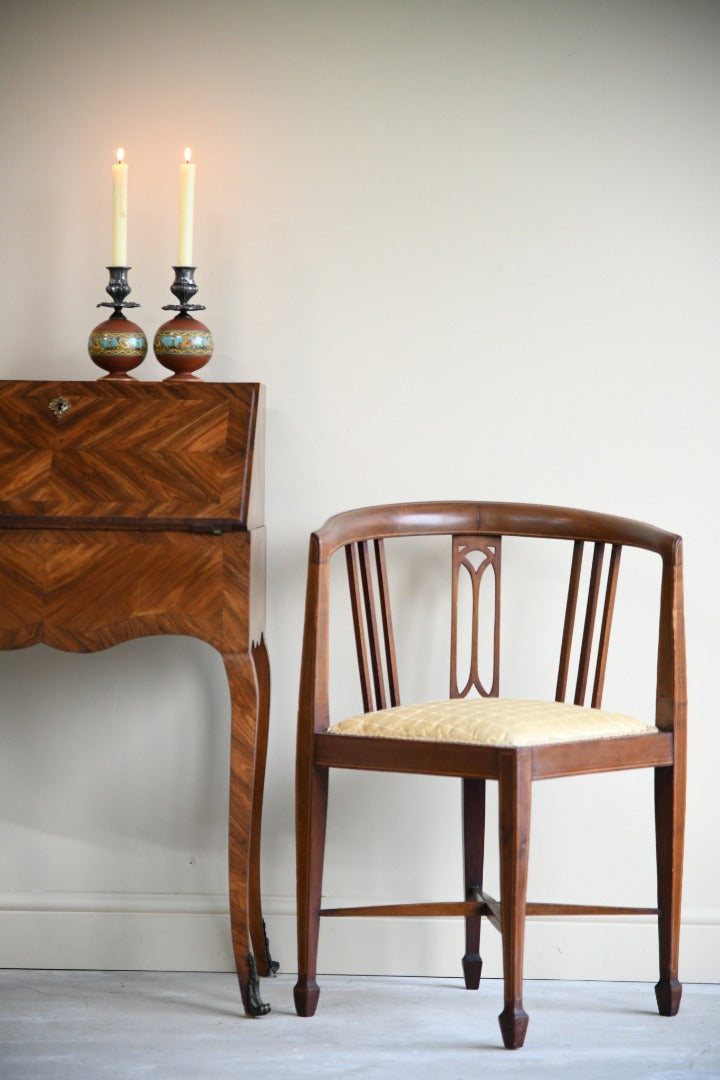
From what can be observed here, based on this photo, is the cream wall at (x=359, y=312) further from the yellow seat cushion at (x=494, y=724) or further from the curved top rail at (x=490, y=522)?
the yellow seat cushion at (x=494, y=724)

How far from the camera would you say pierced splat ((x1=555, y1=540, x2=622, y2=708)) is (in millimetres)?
2234

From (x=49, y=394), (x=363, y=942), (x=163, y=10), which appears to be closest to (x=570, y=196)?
(x=163, y=10)

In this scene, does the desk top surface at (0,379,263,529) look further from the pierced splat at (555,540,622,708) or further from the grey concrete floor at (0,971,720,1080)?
the grey concrete floor at (0,971,720,1080)

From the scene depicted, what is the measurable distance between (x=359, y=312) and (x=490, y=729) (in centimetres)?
99

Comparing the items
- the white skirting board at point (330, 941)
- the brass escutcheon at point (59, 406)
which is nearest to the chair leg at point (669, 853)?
the white skirting board at point (330, 941)

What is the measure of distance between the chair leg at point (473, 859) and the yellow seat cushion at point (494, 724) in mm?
252

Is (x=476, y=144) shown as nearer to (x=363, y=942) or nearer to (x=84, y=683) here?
(x=84, y=683)

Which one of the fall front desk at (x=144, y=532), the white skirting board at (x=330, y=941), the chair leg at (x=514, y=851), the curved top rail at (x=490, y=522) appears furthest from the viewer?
the white skirting board at (x=330, y=941)

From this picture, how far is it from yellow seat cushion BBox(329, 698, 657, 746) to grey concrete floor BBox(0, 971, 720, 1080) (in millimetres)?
536

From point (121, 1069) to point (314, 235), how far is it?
5.37 ft

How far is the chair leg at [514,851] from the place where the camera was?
1898 millimetres

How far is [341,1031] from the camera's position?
2.08m

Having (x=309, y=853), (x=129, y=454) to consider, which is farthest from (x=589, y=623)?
(x=129, y=454)

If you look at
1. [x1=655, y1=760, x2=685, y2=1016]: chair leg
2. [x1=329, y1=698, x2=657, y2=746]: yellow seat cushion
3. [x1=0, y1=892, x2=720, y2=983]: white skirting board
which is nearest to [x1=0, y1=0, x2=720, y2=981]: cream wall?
[x1=0, y1=892, x2=720, y2=983]: white skirting board
